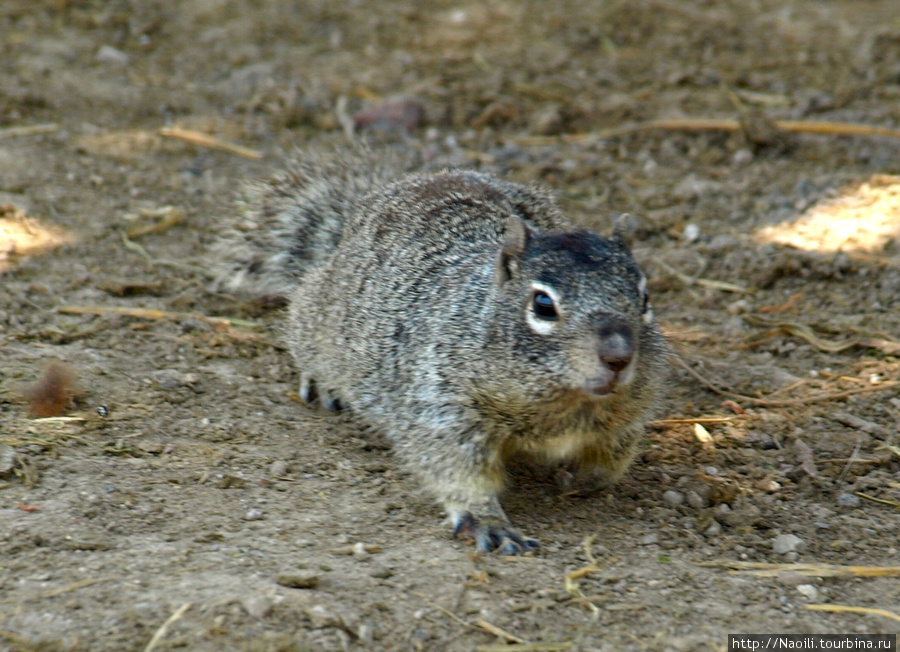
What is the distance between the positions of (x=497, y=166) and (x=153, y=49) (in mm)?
3337

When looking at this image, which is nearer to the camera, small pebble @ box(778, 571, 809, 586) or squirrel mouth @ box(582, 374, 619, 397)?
squirrel mouth @ box(582, 374, 619, 397)

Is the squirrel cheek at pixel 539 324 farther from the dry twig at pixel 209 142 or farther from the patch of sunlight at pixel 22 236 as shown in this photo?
the dry twig at pixel 209 142

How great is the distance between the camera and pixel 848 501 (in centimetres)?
417

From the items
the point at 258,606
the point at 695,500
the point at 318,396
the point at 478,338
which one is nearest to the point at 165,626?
the point at 258,606

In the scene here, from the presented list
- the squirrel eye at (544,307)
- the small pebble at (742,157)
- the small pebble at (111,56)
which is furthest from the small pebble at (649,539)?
the small pebble at (111,56)

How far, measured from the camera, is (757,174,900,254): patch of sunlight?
6.02 meters

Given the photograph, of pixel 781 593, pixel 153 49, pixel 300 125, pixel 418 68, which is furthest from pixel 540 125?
pixel 781 593

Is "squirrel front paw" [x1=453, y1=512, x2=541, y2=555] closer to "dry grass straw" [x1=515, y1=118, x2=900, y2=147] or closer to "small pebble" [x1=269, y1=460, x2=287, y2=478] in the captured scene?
"small pebble" [x1=269, y1=460, x2=287, y2=478]

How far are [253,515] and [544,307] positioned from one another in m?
1.34

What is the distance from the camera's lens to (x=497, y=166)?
7043mm

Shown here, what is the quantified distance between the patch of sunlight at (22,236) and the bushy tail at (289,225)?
0.96m

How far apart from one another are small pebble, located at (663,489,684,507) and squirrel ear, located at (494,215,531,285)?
1.18 m

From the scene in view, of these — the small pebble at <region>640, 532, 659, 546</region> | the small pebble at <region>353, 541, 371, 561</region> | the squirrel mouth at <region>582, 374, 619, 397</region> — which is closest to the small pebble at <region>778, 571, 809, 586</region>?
the small pebble at <region>640, 532, 659, 546</region>

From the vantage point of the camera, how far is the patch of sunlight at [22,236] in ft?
18.4
